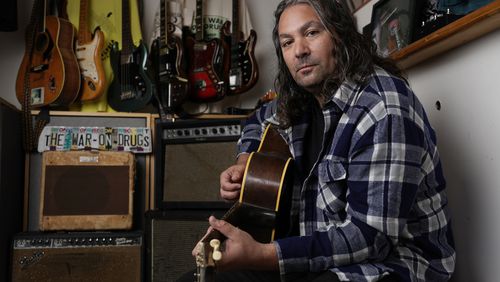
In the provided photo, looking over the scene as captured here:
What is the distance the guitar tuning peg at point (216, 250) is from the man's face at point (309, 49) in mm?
498

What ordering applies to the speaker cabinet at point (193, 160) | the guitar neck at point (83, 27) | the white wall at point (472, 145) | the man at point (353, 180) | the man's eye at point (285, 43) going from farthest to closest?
the guitar neck at point (83, 27), the speaker cabinet at point (193, 160), the man's eye at point (285, 43), the white wall at point (472, 145), the man at point (353, 180)

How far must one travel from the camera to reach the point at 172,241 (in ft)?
6.24

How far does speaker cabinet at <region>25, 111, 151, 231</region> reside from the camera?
2314mm

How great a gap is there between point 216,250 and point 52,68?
1.94 meters

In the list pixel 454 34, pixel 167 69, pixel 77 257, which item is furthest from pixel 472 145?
pixel 167 69

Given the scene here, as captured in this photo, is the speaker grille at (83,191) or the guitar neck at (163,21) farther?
the guitar neck at (163,21)

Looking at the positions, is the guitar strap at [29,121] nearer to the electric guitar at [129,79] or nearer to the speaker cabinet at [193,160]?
the electric guitar at [129,79]

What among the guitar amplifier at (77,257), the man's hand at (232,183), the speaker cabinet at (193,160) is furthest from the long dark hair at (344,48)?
the guitar amplifier at (77,257)

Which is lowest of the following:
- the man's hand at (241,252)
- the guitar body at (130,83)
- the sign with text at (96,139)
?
the man's hand at (241,252)

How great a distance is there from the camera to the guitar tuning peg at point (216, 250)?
771mm

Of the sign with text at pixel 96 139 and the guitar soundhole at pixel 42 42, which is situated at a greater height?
the guitar soundhole at pixel 42 42

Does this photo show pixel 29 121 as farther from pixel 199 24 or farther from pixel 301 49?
pixel 301 49

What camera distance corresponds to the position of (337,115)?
3.47 feet

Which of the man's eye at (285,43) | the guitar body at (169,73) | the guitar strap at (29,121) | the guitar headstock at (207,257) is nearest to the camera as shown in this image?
the guitar headstock at (207,257)
